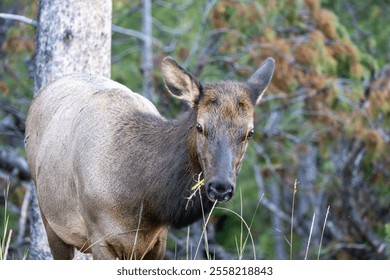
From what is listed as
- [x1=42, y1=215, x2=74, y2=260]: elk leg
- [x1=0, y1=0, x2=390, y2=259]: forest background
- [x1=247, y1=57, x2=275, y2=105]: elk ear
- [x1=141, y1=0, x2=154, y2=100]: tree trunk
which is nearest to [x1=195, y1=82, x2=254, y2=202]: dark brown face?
[x1=247, y1=57, x2=275, y2=105]: elk ear

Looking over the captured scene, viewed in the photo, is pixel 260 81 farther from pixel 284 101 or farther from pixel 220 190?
pixel 284 101

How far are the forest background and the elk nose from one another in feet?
17.3

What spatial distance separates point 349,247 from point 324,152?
1.64m

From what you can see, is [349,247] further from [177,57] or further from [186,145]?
[186,145]

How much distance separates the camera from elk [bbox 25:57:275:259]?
6961mm

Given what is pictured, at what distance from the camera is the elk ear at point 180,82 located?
23.7 feet

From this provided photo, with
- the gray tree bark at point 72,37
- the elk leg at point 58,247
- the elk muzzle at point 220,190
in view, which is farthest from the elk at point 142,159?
the gray tree bark at point 72,37

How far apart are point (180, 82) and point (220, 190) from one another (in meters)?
1.15

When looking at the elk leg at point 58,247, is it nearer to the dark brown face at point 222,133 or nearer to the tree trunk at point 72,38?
the tree trunk at point 72,38

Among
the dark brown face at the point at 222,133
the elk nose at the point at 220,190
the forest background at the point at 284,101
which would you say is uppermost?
the dark brown face at the point at 222,133

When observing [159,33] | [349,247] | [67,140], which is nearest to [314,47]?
[349,247]

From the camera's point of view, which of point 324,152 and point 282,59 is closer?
point 282,59

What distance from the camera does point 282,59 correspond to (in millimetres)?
13555

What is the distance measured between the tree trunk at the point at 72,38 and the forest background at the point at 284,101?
10.7ft
